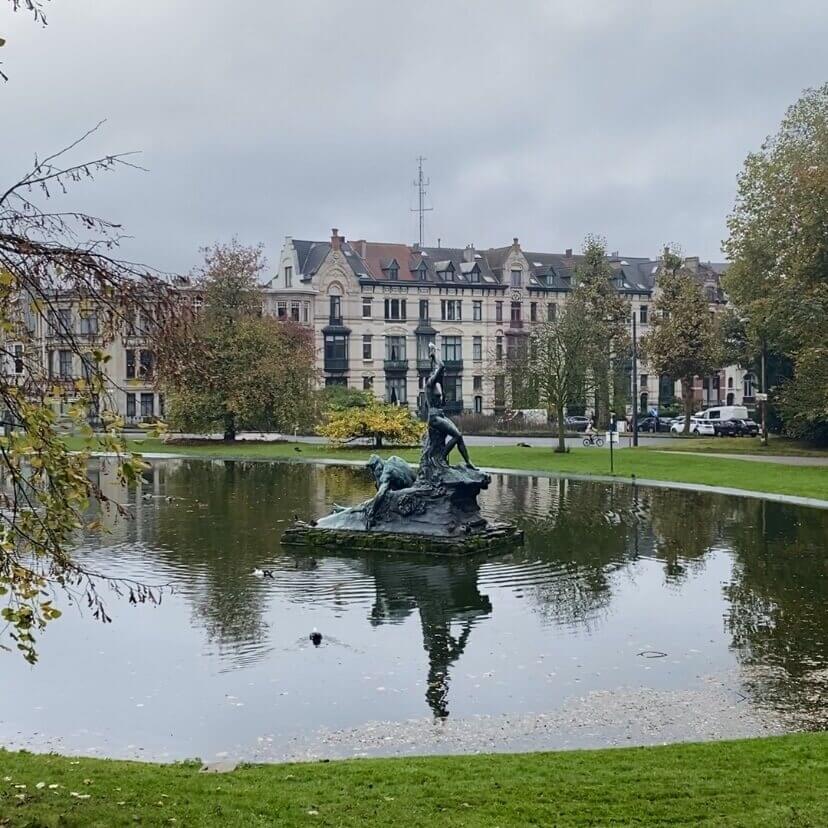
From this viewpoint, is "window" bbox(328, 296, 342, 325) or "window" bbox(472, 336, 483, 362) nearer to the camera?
"window" bbox(328, 296, 342, 325)

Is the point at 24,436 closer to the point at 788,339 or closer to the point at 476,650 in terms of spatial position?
the point at 476,650

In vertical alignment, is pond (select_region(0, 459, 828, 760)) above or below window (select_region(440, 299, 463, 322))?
below

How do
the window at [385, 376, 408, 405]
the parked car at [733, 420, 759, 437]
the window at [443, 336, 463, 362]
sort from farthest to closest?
the window at [443, 336, 463, 362] → the window at [385, 376, 408, 405] → the parked car at [733, 420, 759, 437]

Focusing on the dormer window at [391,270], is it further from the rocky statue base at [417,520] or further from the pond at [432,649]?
the rocky statue base at [417,520]

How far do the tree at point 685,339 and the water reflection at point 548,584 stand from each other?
121 feet

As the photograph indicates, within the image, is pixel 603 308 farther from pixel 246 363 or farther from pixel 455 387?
pixel 246 363

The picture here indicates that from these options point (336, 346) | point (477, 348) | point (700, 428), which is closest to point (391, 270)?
point (336, 346)

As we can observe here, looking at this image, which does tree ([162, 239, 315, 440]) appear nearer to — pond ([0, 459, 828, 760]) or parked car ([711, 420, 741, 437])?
parked car ([711, 420, 741, 437])

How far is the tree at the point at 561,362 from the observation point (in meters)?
49.6

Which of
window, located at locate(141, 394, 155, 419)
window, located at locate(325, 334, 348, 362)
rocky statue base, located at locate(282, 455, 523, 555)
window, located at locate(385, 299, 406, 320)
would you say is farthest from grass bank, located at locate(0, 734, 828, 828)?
window, located at locate(385, 299, 406, 320)

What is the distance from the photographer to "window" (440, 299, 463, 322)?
8700cm

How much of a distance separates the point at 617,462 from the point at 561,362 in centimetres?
941

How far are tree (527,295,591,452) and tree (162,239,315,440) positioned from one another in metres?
14.4

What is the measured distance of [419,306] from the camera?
8650 centimetres
